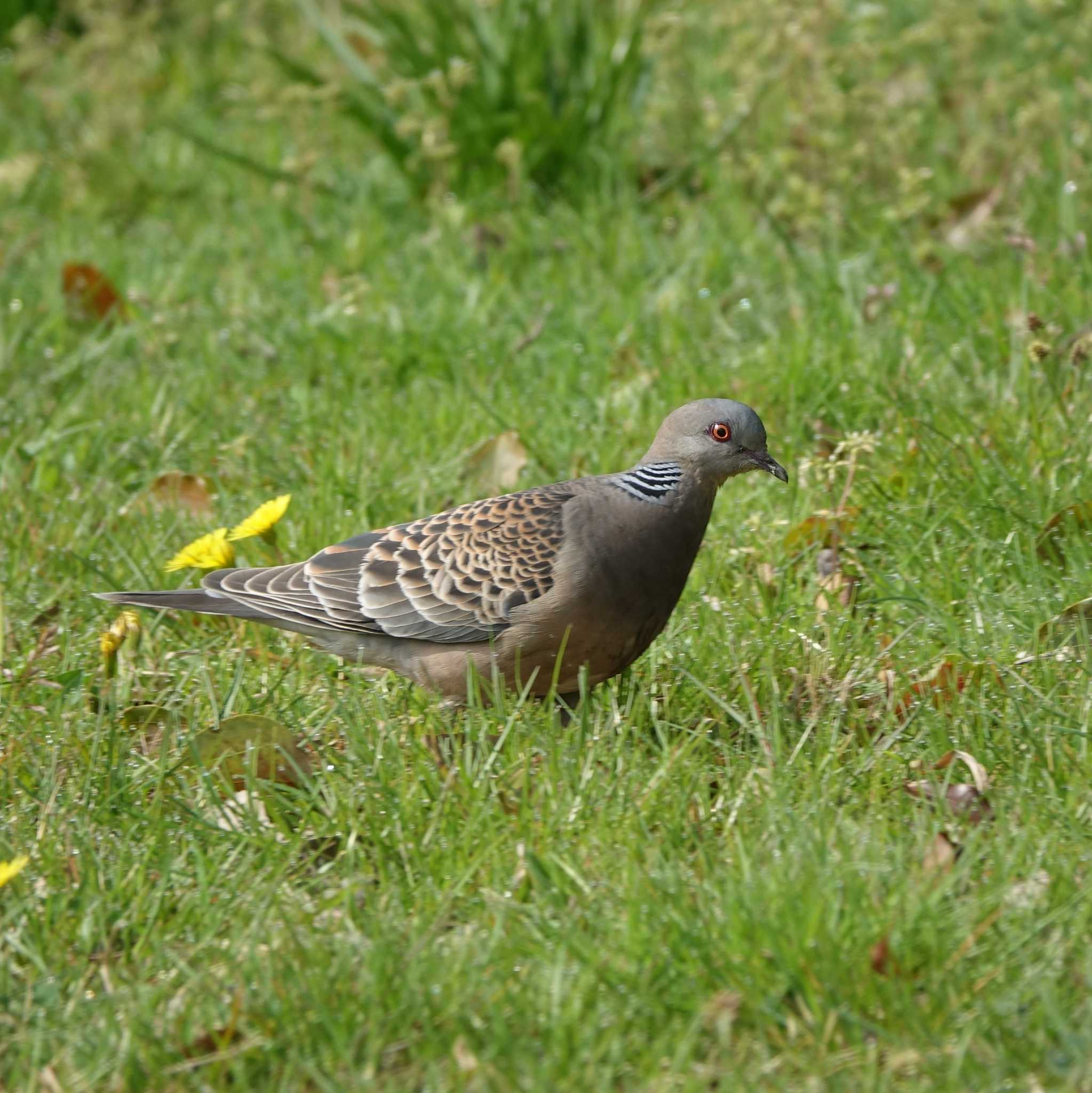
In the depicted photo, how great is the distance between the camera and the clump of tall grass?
6727mm

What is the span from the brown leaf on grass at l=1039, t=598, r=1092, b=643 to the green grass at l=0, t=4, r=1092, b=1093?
0.11 meters

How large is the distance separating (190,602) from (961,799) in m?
1.91

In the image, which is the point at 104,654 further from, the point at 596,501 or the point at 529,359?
the point at 529,359

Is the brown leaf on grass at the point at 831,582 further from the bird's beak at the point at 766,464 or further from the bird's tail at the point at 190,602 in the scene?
the bird's tail at the point at 190,602

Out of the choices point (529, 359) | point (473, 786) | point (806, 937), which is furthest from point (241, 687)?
point (529, 359)

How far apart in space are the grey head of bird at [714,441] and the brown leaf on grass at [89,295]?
3176 millimetres

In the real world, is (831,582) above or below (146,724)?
above

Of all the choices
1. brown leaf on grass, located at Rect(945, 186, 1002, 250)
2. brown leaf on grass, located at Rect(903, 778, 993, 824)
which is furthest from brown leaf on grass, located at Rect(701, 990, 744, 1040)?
brown leaf on grass, located at Rect(945, 186, 1002, 250)

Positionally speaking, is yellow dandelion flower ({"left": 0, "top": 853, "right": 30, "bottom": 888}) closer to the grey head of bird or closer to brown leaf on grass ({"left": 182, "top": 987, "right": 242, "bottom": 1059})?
brown leaf on grass ({"left": 182, "top": 987, "right": 242, "bottom": 1059})

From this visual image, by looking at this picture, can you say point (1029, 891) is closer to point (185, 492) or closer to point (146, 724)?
point (146, 724)

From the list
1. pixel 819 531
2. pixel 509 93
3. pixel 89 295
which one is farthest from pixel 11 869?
pixel 509 93

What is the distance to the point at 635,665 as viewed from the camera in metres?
3.95

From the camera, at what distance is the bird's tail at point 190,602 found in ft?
12.6

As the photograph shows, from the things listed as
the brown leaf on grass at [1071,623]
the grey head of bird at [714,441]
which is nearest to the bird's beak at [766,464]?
the grey head of bird at [714,441]
